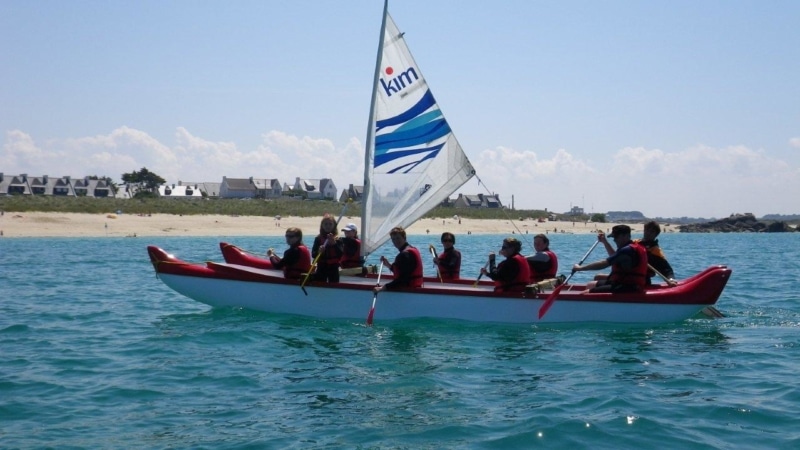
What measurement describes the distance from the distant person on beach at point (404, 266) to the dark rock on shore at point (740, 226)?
94658 millimetres

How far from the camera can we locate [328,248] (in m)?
13.7

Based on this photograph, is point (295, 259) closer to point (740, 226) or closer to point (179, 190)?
point (179, 190)

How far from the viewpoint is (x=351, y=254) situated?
15250mm

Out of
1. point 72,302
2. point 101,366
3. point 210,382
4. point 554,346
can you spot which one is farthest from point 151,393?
point 72,302

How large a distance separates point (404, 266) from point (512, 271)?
1.81 metres

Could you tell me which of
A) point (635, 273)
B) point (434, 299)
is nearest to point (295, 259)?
point (434, 299)

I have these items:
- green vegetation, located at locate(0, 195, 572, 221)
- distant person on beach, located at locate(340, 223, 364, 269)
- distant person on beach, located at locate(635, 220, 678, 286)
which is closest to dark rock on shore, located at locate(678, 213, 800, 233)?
green vegetation, located at locate(0, 195, 572, 221)

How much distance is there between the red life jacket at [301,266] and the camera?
551 inches

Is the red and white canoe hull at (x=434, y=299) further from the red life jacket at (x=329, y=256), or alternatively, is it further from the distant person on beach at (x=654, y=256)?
the distant person on beach at (x=654, y=256)

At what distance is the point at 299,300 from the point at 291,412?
18.6ft

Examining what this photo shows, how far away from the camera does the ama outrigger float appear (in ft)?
43.5

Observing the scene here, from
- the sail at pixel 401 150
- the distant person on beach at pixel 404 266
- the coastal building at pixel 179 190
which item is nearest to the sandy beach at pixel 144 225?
the sail at pixel 401 150

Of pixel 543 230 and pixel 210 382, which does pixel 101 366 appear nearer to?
pixel 210 382

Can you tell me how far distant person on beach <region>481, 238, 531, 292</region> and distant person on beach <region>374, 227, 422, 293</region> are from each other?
1.27 m
